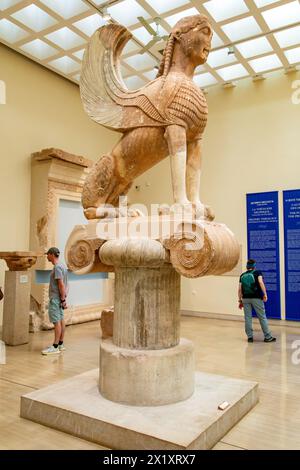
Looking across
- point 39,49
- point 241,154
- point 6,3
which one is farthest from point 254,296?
point 6,3

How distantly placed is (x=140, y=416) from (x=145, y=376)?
260 mm

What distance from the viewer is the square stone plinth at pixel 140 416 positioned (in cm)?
212

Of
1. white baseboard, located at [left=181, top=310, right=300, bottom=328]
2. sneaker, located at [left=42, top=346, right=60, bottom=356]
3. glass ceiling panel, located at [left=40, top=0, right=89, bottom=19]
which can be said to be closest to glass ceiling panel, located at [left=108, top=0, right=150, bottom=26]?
glass ceiling panel, located at [left=40, top=0, right=89, bottom=19]

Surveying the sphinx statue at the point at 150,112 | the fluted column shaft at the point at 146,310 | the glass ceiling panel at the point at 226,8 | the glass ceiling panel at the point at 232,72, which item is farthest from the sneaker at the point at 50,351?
the glass ceiling panel at the point at 232,72

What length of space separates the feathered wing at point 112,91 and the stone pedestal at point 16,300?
2832 millimetres

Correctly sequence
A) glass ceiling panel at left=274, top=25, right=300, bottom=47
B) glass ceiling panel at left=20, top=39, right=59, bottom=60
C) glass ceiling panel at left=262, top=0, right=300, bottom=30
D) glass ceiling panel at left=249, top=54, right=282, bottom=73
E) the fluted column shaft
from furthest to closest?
glass ceiling panel at left=249, top=54, right=282, bottom=73 < glass ceiling panel at left=20, top=39, right=59, bottom=60 < glass ceiling panel at left=274, top=25, right=300, bottom=47 < glass ceiling panel at left=262, top=0, right=300, bottom=30 < the fluted column shaft

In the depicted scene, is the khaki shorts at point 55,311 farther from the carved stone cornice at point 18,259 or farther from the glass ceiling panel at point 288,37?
the glass ceiling panel at point 288,37

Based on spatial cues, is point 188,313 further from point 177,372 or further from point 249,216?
point 177,372

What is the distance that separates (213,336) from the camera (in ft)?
19.2

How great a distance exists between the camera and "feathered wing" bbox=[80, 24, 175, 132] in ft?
9.27

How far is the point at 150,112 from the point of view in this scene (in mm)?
2791

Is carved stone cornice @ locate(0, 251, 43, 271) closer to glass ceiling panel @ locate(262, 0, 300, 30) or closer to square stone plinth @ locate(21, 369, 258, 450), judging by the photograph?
square stone plinth @ locate(21, 369, 258, 450)

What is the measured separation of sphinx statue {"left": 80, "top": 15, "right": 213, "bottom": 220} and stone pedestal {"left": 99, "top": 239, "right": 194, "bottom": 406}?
1.64 feet

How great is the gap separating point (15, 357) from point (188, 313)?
4.22m
